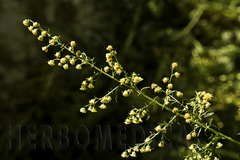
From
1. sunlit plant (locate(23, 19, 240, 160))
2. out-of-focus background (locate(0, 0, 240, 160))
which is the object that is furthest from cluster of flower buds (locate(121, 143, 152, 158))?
out-of-focus background (locate(0, 0, 240, 160))

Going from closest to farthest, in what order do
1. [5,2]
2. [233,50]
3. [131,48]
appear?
[233,50] < [131,48] < [5,2]

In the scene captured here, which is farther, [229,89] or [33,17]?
[33,17]

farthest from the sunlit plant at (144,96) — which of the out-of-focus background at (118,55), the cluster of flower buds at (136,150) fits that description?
the out-of-focus background at (118,55)

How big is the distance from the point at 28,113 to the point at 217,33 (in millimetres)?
1262

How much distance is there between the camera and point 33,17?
1.39 metres

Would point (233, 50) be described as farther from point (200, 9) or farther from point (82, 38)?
point (82, 38)

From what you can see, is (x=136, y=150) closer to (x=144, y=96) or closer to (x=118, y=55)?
(x=144, y=96)

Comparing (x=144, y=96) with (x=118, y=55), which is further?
(x=118, y=55)

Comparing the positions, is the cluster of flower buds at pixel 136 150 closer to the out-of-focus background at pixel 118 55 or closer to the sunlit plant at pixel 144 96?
the sunlit plant at pixel 144 96

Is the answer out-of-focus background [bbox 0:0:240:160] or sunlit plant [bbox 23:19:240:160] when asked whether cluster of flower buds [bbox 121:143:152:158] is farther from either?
out-of-focus background [bbox 0:0:240:160]

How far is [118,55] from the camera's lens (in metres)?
1.30

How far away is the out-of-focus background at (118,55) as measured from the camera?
122 cm

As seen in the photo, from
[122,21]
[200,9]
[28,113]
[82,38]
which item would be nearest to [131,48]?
[122,21]

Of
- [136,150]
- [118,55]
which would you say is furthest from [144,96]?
[118,55]
